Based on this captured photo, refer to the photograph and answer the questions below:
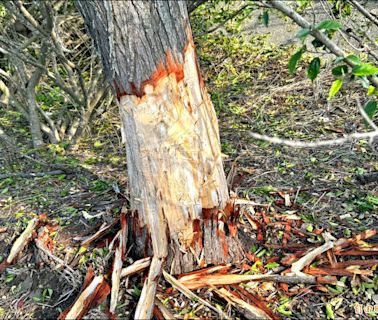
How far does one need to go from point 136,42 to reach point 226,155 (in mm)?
1526

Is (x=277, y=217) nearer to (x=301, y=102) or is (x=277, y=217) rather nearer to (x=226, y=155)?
(x=226, y=155)

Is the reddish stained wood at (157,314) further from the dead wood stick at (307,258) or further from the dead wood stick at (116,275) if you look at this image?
the dead wood stick at (307,258)

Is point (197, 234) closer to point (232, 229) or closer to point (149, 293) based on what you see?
point (232, 229)

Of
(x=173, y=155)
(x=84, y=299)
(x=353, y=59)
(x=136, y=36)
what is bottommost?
(x=84, y=299)

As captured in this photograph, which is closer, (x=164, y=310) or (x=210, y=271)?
(x=164, y=310)

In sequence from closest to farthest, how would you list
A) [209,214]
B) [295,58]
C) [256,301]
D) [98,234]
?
[295,58], [256,301], [209,214], [98,234]

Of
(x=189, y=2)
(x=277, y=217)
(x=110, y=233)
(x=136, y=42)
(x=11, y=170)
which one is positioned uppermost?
(x=189, y=2)

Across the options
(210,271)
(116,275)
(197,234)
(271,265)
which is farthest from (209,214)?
(116,275)

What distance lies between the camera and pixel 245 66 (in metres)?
4.51

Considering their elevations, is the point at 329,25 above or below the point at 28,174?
above

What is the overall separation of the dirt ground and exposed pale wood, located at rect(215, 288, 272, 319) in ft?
0.14

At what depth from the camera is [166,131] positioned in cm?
195

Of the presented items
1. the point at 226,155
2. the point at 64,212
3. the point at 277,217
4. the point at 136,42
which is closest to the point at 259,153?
the point at 226,155

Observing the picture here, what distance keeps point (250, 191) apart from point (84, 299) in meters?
1.24
